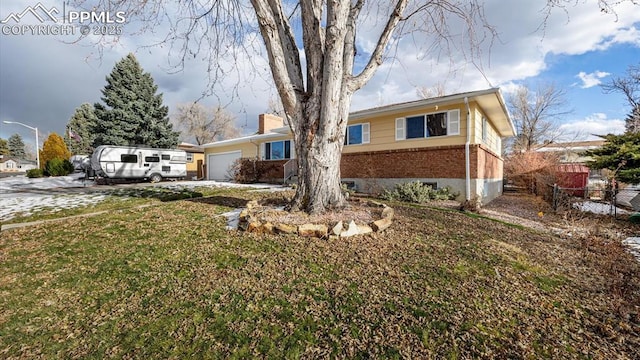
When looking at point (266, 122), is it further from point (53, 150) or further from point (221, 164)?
point (53, 150)

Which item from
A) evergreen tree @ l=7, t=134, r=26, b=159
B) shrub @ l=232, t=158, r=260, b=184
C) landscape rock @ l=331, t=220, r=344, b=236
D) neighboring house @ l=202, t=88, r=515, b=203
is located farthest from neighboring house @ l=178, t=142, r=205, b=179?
evergreen tree @ l=7, t=134, r=26, b=159

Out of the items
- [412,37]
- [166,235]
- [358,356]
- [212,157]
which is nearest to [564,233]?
[412,37]

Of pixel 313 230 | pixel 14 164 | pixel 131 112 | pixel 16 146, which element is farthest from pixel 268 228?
pixel 16 146

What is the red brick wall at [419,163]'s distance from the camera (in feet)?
29.6

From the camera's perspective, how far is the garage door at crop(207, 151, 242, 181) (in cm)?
Result: 1881

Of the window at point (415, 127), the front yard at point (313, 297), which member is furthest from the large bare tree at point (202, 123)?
the front yard at point (313, 297)

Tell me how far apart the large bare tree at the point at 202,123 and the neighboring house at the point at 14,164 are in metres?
36.2

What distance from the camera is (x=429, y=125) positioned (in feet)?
32.6

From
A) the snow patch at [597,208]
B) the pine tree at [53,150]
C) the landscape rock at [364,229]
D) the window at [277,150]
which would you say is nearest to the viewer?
the landscape rock at [364,229]

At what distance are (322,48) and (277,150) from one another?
457 inches

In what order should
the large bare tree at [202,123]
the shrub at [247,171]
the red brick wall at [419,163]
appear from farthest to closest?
1. the large bare tree at [202,123]
2. the shrub at [247,171]
3. the red brick wall at [419,163]

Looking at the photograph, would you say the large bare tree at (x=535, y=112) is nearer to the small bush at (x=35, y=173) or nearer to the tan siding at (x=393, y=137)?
the tan siding at (x=393, y=137)
